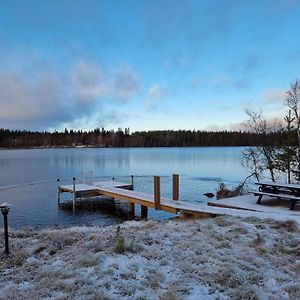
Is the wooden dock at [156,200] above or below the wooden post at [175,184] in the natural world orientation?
below

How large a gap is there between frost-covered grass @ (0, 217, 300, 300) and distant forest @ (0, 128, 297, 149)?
266 ft

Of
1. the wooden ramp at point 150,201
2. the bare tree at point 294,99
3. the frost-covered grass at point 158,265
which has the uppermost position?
the bare tree at point 294,99

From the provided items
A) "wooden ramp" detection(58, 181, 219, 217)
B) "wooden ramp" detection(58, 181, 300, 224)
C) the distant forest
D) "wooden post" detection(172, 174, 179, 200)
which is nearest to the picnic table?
"wooden ramp" detection(58, 181, 300, 224)

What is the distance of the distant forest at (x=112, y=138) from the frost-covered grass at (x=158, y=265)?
8104cm

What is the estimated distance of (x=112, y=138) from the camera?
363 ft

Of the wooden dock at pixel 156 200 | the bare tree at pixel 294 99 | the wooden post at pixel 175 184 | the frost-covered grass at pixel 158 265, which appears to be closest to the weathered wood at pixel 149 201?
the wooden dock at pixel 156 200

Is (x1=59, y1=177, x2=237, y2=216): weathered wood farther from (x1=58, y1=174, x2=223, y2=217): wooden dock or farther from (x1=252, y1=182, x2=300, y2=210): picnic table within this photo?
(x1=252, y1=182, x2=300, y2=210): picnic table

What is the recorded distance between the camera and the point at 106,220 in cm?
1266

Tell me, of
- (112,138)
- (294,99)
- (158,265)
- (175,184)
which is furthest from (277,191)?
(112,138)

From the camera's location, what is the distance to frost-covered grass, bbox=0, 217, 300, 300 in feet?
10.8

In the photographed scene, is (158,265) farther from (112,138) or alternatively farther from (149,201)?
(112,138)

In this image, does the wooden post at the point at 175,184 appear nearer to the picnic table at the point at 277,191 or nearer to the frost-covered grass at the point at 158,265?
the picnic table at the point at 277,191

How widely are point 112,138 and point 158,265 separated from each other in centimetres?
10763

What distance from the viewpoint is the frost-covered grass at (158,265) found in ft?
10.8
